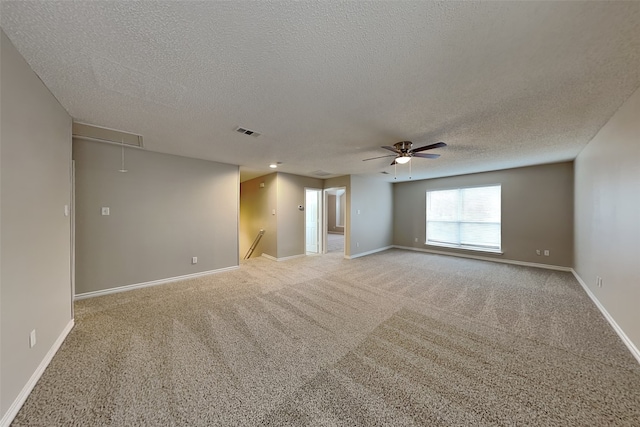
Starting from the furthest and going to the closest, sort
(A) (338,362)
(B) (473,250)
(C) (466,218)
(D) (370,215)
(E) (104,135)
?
(D) (370,215) < (C) (466,218) < (B) (473,250) < (E) (104,135) < (A) (338,362)

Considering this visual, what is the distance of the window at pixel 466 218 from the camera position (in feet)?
18.8

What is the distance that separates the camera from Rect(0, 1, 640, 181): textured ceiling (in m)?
1.23

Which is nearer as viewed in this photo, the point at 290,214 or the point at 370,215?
the point at 290,214

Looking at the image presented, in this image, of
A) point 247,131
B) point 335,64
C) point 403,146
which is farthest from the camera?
point 403,146

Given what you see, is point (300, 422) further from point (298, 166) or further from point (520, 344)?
point (298, 166)

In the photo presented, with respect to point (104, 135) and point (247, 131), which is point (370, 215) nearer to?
point (247, 131)

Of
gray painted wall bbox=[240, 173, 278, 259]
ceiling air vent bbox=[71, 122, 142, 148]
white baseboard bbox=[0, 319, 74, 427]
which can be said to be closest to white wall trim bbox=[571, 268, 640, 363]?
white baseboard bbox=[0, 319, 74, 427]

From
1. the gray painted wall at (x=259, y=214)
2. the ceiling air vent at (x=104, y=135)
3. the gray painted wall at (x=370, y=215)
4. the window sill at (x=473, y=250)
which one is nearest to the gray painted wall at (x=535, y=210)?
the window sill at (x=473, y=250)

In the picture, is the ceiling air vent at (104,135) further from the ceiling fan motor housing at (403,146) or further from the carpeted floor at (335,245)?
the carpeted floor at (335,245)

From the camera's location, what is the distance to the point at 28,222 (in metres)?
1.70

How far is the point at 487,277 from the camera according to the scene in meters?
4.34

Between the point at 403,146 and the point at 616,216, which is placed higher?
the point at 403,146

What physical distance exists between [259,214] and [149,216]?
114 inches

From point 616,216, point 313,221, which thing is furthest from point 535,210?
point 313,221
